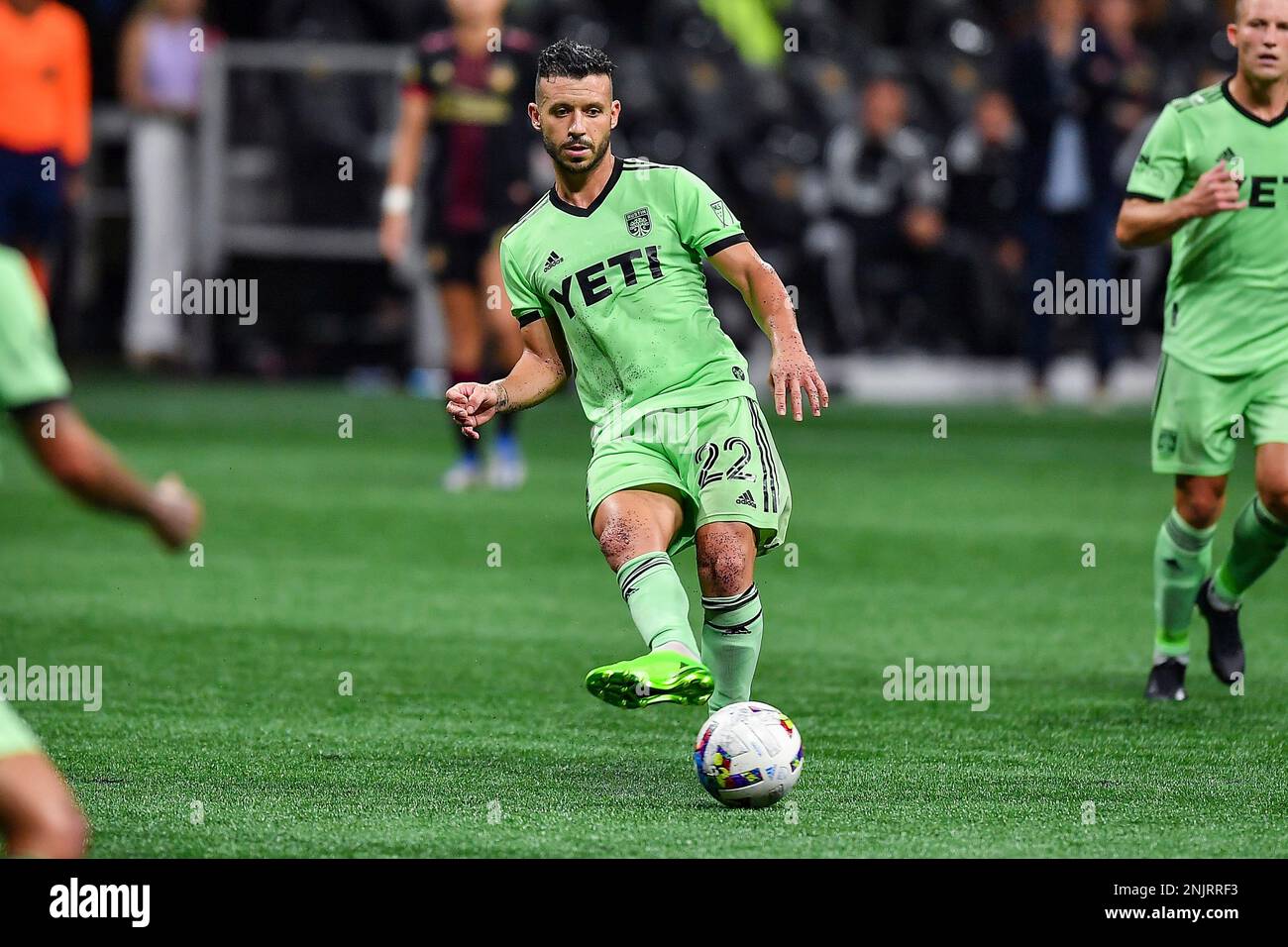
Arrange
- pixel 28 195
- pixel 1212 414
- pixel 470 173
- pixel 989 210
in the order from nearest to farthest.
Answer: pixel 1212 414
pixel 470 173
pixel 28 195
pixel 989 210

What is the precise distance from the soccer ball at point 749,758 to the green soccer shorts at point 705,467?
0.64 metres

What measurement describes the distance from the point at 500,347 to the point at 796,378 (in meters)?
8.15

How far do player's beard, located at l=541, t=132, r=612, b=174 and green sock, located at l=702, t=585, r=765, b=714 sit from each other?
126cm

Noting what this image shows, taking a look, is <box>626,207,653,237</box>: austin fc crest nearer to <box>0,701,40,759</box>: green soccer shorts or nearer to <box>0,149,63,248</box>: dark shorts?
<box>0,701,40,759</box>: green soccer shorts

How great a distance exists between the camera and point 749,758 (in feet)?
19.6

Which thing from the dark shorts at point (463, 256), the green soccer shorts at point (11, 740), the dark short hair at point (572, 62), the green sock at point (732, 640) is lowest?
the green soccer shorts at point (11, 740)

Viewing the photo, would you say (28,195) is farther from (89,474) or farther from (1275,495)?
(89,474)

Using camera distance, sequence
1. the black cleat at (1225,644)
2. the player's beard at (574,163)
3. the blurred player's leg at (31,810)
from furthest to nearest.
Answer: the black cleat at (1225,644)
the player's beard at (574,163)
the blurred player's leg at (31,810)

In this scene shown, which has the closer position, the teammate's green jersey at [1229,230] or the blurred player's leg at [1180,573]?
the teammate's green jersey at [1229,230]

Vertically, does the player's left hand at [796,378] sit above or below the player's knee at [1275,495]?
above

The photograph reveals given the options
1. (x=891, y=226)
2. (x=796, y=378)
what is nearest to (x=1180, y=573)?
(x=796, y=378)

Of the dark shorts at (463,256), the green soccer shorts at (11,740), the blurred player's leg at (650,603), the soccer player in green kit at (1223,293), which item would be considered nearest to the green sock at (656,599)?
the blurred player's leg at (650,603)

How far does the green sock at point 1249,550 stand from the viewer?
7.87 meters

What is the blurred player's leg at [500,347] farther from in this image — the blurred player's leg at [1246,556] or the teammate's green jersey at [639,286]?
the teammate's green jersey at [639,286]
